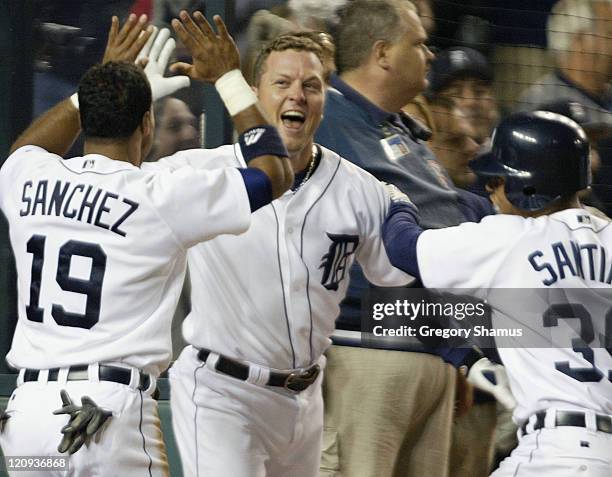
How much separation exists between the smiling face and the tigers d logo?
10.8 inches

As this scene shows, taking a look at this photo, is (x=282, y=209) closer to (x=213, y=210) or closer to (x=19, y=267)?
(x=213, y=210)

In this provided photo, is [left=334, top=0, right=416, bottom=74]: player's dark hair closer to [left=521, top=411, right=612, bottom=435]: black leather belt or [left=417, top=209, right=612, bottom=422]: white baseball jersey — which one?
[left=417, top=209, right=612, bottom=422]: white baseball jersey

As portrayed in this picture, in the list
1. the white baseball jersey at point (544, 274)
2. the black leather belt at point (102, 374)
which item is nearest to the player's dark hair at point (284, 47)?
the white baseball jersey at point (544, 274)

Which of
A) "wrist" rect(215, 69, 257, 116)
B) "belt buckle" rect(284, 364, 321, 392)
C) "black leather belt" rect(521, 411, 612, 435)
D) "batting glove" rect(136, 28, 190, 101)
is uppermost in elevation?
"wrist" rect(215, 69, 257, 116)

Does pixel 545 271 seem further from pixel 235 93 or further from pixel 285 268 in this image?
pixel 235 93

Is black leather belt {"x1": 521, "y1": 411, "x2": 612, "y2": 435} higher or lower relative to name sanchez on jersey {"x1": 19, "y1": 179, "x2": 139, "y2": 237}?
lower

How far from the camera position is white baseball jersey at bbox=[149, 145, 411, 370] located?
305cm

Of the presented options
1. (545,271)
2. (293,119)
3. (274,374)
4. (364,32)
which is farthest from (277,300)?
(364,32)

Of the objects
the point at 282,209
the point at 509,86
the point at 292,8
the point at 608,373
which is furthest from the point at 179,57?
the point at 608,373

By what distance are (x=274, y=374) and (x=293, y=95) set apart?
80 cm

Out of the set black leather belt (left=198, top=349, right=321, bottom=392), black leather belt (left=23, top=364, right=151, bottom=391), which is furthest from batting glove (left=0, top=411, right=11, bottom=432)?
black leather belt (left=198, top=349, right=321, bottom=392)

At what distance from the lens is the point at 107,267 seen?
258cm

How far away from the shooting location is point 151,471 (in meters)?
2.60

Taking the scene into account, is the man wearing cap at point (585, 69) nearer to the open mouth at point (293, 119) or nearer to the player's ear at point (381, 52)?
the player's ear at point (381, 52)
